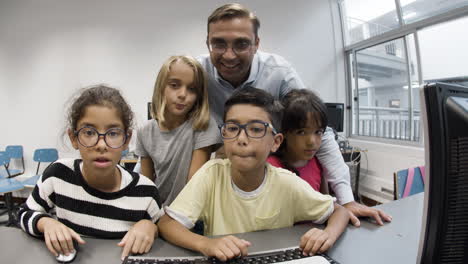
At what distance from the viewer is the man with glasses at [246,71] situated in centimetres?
113

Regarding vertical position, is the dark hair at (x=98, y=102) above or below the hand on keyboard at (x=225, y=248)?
above

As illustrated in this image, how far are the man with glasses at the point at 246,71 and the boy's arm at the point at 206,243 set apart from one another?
1.87 ft

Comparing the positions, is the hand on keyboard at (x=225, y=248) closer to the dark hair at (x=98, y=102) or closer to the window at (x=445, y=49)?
the dark hair at (x=98, y=102)

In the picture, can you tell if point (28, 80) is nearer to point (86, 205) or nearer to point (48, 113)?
point (48, 113)

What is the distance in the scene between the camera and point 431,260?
49 centimetres

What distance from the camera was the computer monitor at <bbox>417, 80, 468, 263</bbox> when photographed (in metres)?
0.43

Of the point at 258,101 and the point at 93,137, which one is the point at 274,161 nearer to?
the point at 258,101

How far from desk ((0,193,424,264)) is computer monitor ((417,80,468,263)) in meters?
0.23

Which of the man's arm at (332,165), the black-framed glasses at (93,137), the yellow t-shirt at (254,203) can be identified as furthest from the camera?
the man's arm at (332,165)

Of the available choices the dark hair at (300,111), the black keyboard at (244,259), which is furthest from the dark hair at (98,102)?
the dark hair at (300,111)

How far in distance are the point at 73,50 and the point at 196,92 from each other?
3579 mm

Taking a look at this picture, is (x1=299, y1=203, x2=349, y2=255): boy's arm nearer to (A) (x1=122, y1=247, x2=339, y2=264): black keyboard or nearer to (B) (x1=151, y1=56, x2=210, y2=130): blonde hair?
(A) (x1=122, y1=247, x2=339, y2=264): black keyboard

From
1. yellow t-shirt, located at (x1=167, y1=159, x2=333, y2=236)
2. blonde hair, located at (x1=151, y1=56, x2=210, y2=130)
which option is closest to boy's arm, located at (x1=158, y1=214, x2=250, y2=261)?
yellow t-shirt, located at (x1=167, y1=159, x2=333, y2=236)

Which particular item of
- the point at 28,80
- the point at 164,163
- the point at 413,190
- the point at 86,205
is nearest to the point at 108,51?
the point at 28,80
